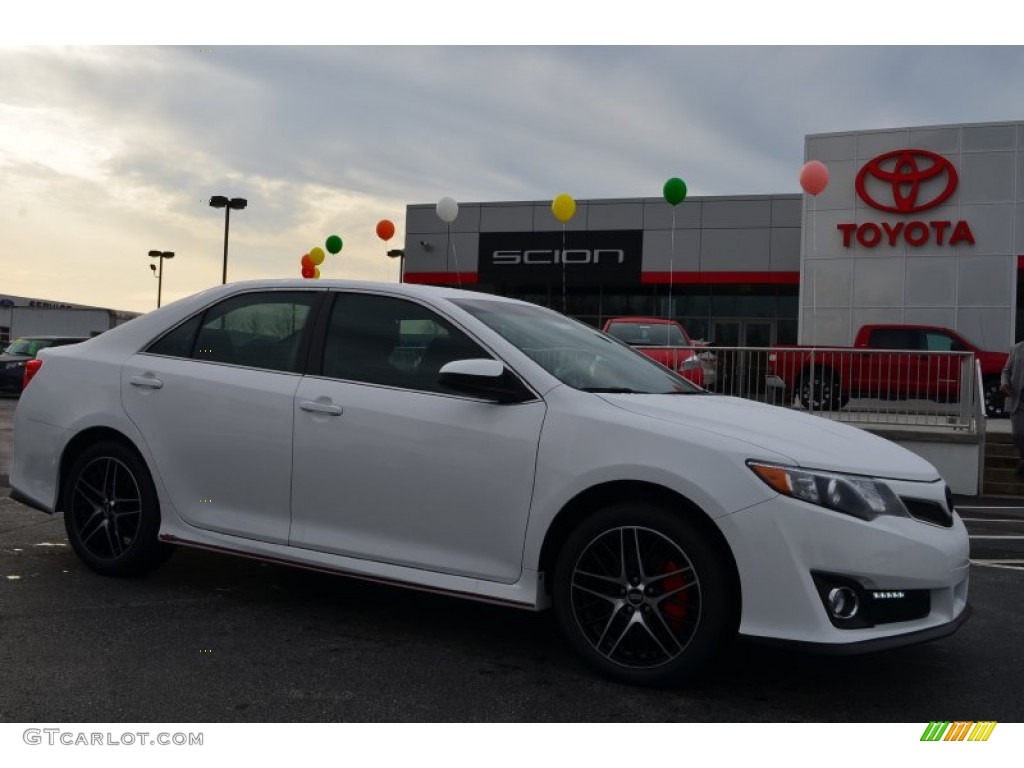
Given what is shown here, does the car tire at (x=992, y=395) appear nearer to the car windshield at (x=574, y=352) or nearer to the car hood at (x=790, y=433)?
the car windshield at (x=574, y=352)

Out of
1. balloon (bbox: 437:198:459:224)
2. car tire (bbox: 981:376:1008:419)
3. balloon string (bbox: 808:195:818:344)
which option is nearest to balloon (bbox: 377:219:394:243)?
balloon (bbox: 437:198:459:224)

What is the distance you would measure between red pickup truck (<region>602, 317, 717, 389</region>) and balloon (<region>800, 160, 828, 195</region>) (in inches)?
361

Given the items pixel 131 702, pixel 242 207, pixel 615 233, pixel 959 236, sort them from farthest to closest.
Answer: pixel 615 233 < pixel 242 207 < pixel 959 236 < pixel 131 702

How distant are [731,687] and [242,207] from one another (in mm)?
28160

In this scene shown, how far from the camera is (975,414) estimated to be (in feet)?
38.0

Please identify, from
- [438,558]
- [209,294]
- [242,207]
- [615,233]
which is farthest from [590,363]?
[615,233]

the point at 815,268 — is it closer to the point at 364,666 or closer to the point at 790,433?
the point at 790,433

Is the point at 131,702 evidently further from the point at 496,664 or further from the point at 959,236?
the point at 959,236

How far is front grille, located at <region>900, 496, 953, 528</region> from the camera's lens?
3.62 metres

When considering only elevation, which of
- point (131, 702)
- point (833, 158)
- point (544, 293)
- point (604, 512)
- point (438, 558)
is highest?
point (833, 158)

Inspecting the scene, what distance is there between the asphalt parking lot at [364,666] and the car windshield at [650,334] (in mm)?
9212

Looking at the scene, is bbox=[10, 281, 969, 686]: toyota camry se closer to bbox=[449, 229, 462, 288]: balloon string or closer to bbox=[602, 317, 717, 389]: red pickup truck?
bbox=[602, 317, 717, 389]: red pickup truck

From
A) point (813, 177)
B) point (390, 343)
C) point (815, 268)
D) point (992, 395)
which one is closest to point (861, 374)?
point (992, 395)

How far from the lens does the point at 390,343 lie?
14.5ft
